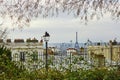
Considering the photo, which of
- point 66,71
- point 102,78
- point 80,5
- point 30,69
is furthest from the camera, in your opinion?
point 30,69

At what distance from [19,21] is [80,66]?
1732 millimetres

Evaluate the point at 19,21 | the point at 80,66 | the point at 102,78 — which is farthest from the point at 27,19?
the point at 80,66

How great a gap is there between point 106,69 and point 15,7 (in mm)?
1653

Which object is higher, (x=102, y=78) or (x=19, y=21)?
(x=19, y=21)

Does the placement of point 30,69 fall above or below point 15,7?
below

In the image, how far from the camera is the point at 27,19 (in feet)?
11.0

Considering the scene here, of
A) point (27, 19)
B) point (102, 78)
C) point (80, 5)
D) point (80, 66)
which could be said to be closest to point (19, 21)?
point (27, 19)

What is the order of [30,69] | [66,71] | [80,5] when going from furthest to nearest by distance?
1. [30,69]
2. [66,71]
3. [80,5]

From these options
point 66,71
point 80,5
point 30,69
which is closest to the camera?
point 80,5

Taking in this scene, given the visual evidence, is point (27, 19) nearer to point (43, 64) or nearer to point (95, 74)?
point (95, 74)

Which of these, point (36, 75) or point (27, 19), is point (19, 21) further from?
point (36, 75)

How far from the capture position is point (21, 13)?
338cm

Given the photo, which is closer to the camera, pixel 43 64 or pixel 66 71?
pixel 66 71

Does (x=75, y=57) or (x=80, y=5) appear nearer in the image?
(x=80, y=5)
